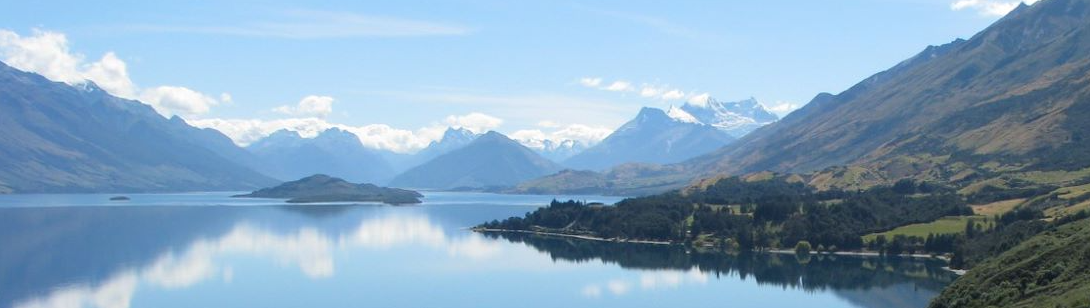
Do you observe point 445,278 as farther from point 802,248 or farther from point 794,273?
point 802,248

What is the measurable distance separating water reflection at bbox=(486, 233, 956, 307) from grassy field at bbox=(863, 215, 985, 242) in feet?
49.4

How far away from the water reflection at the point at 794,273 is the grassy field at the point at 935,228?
49.4 ft

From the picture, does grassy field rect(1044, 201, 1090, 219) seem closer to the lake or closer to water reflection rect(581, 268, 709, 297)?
the lake

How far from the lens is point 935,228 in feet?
610

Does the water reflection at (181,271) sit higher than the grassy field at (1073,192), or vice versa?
the grassy field at (1073,192)

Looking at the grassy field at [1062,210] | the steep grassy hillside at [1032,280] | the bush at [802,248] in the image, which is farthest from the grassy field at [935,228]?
the steep grassy hillside at [1032,280]

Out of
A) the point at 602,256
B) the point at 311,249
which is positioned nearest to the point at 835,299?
the point at 602,256

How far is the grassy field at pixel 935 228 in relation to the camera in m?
183

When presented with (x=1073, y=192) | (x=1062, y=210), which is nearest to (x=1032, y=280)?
(x=1062, y=210)

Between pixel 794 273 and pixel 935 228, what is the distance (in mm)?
41596

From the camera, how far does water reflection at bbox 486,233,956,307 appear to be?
134 m

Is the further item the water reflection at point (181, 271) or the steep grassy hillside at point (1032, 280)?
the water reflection at point (181, 271)

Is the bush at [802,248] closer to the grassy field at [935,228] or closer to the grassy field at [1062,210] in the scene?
the grassy field at [935,228]

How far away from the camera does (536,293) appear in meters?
138
